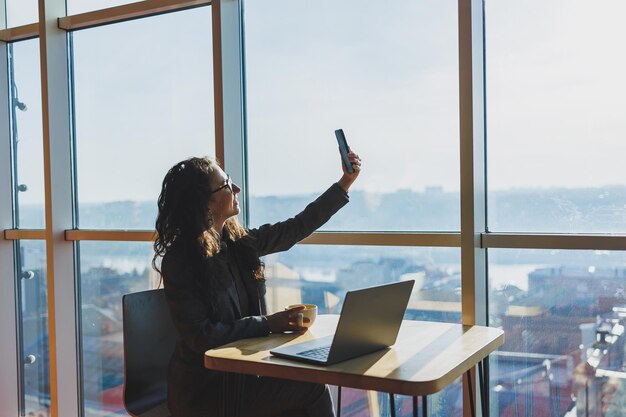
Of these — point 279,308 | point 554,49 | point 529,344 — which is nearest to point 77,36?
point 279,308

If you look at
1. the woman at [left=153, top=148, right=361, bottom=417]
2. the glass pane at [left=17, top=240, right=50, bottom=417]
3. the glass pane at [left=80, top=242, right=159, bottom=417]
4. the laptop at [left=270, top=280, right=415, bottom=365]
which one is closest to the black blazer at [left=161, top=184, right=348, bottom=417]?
the woman at [left=153, top=148, right=361, bottom=417]

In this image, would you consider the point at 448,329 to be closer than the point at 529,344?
Yes

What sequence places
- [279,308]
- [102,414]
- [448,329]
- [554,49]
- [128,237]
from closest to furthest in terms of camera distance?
1. [448,329]
2. [554,49]
3. [279,308]
4. [128,237]
5. [102,414]

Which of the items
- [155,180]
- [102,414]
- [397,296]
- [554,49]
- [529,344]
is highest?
[554,49]

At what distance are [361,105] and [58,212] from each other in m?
1.68

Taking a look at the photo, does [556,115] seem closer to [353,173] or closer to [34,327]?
[353,173]

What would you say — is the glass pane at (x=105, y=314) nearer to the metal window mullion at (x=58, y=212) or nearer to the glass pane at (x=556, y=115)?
the metal window mullion at (x=58, y=212)

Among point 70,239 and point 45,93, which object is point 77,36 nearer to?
point 45,93

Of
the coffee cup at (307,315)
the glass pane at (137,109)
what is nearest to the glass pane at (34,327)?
the glass pane at (137,109)

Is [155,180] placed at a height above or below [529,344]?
above

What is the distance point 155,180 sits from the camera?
3.31m

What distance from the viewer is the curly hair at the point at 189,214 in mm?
2203

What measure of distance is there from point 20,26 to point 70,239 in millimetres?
1209

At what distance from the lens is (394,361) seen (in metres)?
1.75
